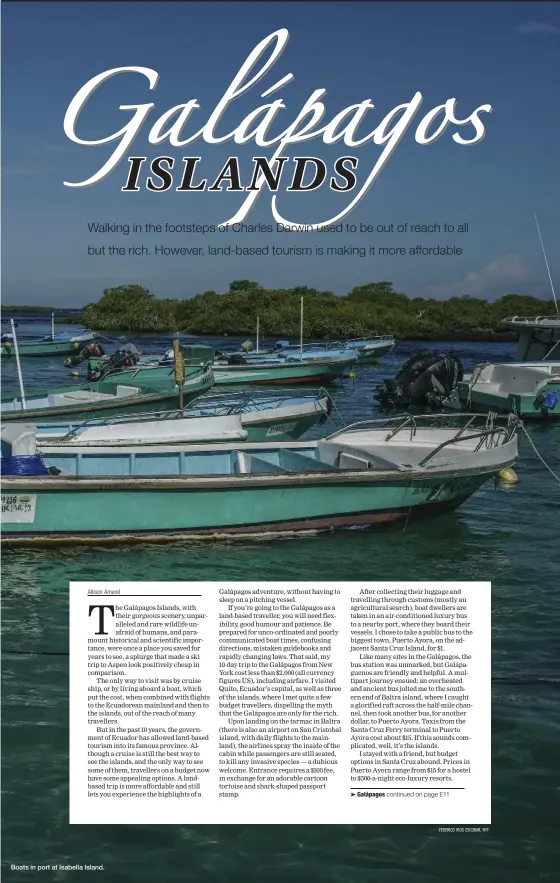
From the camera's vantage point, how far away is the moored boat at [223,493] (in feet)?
45.7

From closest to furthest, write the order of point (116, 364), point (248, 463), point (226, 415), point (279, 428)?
1. point (248, 463)
2. point (226, 415)
3. point (279, 428)
4. point (116, 364)

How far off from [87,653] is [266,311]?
85650 millimetres

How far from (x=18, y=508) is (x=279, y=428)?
9.54 m

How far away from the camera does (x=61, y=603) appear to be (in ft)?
39.8

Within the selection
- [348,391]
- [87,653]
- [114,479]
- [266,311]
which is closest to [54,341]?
[348,391]

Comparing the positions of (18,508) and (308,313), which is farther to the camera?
(308,313)

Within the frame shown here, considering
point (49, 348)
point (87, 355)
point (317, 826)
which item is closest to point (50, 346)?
point (49, 348)

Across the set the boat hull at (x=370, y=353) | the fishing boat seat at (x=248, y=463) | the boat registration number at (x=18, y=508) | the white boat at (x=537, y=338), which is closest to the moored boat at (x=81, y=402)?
the fishing boat seat at (x=248, y=463)

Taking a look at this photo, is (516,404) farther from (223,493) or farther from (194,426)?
(223,493)

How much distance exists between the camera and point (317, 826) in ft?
23.4

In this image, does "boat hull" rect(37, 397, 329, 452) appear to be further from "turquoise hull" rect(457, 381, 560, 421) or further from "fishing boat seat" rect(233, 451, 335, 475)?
"turquoise hull" rect(457, 381, 560, 421)

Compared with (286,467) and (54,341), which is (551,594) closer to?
(286,467)

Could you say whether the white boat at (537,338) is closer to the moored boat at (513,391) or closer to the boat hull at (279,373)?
the moored boat at (513,391)

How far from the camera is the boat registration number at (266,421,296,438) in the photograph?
22328mm
